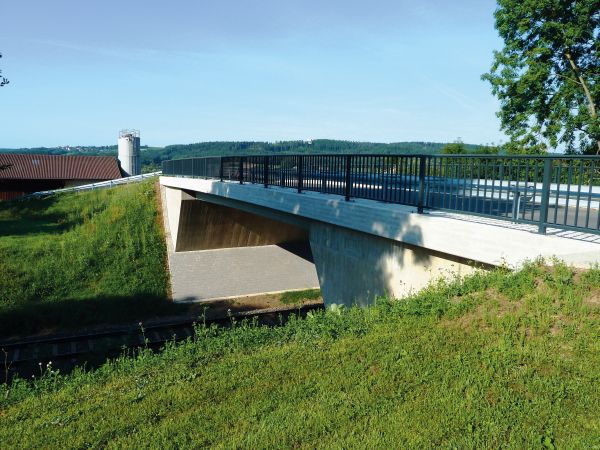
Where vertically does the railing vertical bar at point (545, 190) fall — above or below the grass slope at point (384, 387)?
above

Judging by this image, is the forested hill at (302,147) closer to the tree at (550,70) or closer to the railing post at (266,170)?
the tree at (550,70)

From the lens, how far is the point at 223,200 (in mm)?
20953

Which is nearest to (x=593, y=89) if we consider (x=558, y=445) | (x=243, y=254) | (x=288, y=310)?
(x=288, y=310)

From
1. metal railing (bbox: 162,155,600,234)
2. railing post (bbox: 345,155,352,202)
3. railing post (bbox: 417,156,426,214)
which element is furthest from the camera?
railing post (bbox: 345,155,352,202)

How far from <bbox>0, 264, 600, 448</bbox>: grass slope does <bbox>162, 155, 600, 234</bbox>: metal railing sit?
1.22 metres

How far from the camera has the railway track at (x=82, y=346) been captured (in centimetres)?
1560

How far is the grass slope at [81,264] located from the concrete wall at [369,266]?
42.6ft

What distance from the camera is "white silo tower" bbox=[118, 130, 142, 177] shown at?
61156 mm

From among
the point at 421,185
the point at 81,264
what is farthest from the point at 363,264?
the point at 81,264

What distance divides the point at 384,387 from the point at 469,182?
425 centimetres

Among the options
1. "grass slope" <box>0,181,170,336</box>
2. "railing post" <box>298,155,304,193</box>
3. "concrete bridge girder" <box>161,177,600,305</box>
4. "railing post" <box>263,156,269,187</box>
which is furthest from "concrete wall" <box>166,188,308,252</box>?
"railing post" <box>298,155,304,193</box>

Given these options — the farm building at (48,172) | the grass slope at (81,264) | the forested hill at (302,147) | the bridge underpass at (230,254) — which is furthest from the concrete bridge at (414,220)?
the farm building at (48,172)

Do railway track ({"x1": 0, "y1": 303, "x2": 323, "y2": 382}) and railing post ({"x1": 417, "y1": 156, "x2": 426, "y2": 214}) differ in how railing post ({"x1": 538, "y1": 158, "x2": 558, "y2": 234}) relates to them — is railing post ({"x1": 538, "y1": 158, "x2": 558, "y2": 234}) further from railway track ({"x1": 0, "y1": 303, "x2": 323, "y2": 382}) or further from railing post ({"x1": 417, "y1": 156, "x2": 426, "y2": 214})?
railway track ({"x1": 0, "y1": 303, "x2": 323, "y2": 382})

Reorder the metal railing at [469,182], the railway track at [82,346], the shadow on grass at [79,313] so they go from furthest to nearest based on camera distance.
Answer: the shadow on grass at [79,313], the railway track at [82,346], the metal railing at [469,182]
